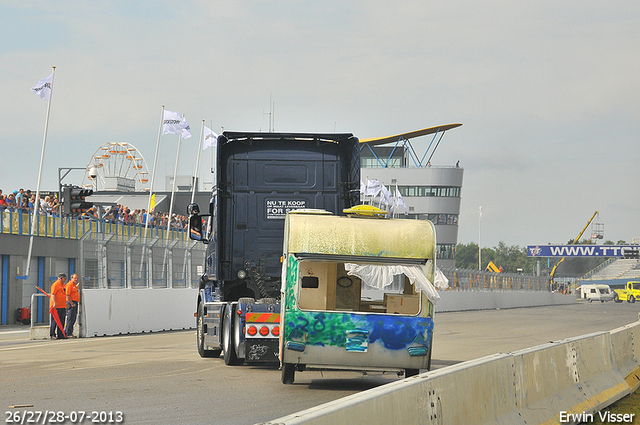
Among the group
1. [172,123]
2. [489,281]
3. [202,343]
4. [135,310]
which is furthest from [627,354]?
[489,281]

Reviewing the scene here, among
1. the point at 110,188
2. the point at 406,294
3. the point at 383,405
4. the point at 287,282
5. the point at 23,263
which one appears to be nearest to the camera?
the point at 383,405

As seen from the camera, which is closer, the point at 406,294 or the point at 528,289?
the point at 406,294

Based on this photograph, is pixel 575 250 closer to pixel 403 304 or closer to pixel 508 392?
pixel 403 304

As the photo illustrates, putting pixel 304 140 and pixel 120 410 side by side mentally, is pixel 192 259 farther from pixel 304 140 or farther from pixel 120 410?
pixel 120 410

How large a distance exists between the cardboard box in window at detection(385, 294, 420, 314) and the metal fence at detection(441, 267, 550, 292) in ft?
114

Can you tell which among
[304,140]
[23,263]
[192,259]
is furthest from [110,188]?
[304,140]

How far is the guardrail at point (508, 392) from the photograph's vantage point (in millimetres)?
6090

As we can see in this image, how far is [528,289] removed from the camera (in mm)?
69375

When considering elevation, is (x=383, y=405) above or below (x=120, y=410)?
above

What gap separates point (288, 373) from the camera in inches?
516

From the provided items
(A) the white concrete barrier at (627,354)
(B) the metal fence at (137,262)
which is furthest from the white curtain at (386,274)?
(B) the metal fence at (137,262)

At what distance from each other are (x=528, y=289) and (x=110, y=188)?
41360 millimetres

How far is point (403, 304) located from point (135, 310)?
1526cm

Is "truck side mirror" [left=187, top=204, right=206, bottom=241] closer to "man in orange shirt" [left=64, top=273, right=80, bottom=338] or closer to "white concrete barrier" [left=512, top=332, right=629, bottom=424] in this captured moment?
"man in orange shirt" [left=64, top=273, right=80, bottom=338]
